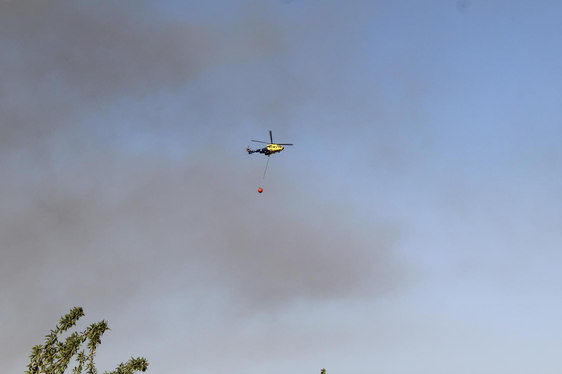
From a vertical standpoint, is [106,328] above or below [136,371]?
above

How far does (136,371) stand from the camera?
306ft

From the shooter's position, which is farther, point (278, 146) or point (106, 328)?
point (278, 146)

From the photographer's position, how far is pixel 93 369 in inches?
3684

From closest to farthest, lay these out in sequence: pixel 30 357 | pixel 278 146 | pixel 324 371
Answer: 1. pixel 324 371
2. pixel 30 357
3. pixel 278 146

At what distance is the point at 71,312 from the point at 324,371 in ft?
139

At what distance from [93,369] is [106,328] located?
22.0 feet

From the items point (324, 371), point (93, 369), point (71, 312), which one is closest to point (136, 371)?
point (93, 369)

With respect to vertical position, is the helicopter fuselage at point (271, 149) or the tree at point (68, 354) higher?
the helicopter fuselage at point (271, 149)

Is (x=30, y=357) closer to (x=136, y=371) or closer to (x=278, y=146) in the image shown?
(x=136, y=371)

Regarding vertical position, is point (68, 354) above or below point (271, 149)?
below

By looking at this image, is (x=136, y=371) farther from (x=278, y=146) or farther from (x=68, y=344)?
(x=278, y=146)

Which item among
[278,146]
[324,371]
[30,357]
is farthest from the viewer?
[278,146]

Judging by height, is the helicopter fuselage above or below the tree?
above

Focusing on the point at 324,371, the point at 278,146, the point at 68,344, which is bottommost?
the point at 324,371
